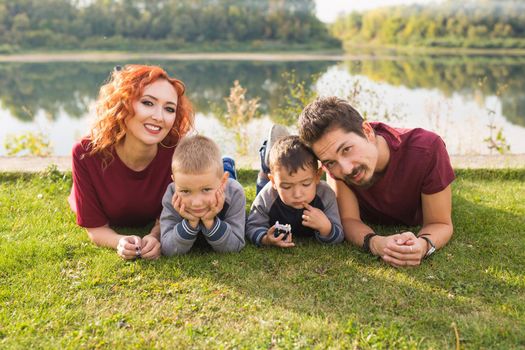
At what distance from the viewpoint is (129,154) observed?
162 inches

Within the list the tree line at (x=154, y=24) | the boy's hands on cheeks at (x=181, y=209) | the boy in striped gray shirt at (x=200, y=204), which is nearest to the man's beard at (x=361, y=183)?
the boy in striped gray shirt at (x=200, y=204)

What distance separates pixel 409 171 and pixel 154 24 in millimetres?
34898

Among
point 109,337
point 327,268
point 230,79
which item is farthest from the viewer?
point 230,79

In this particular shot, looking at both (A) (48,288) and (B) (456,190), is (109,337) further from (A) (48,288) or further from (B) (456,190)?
(B) (456,190)

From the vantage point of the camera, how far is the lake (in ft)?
30.8

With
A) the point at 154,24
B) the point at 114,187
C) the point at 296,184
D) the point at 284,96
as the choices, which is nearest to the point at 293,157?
the point at 296,184

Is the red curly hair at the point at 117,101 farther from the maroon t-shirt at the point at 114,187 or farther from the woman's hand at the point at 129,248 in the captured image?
the woman's hand at the point at 129,248

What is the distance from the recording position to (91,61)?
102 ft

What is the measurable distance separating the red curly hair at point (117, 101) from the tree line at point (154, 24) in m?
28.3

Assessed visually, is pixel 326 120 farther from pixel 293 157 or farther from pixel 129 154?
→ pixel 129 154

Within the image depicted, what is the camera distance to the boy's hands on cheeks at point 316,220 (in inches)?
151

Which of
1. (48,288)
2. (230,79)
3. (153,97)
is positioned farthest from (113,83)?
(230,79)

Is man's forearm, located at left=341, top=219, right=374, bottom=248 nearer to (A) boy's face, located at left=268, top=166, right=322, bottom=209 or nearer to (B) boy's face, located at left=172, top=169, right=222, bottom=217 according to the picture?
(A) boy's face, located at left=268, top=166, right=322, bottom=209

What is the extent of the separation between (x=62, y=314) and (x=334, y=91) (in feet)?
22.4
